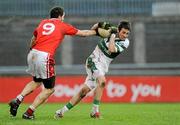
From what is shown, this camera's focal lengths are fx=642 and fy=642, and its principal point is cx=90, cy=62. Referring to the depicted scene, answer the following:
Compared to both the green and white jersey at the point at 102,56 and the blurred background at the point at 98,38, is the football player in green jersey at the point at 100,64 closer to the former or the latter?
the green and white jersey at the point at 102,56

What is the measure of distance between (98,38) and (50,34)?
38.3 ft

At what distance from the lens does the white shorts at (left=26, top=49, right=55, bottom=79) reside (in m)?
10.4

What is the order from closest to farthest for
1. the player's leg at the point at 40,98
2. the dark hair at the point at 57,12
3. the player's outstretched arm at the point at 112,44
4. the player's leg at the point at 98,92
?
the player's leg at the point at 40,98 → the dark hair at the point at 57,12 → the player's outstretched arm at the point at 112,44 → the player's leg at the point at 98,92

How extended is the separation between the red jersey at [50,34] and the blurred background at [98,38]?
10266 mm

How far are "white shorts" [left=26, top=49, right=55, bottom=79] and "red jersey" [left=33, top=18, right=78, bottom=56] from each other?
0.09 m

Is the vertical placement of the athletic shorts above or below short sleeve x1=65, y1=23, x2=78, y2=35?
below

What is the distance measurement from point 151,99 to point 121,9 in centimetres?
545

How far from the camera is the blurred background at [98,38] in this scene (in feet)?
71.5

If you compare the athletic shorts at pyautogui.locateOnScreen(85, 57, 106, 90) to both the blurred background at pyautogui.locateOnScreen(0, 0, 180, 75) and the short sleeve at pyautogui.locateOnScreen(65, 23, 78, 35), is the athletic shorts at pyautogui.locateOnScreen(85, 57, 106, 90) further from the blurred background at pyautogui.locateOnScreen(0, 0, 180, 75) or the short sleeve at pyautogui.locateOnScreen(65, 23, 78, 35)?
the blurred background at pyautogui.locateOnScreen(0, 0, 180, 75)

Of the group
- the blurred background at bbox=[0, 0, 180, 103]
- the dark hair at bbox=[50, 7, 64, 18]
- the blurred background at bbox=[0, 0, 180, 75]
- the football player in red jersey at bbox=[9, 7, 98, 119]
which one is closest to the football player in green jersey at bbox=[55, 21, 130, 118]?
the football player in red jersey at bbox=[9, 7, 98, 119]

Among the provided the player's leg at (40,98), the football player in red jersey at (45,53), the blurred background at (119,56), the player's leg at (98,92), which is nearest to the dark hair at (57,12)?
the football player in red jersey at (45,53)

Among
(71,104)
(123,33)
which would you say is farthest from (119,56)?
(71,104)

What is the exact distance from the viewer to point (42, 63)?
10406mm

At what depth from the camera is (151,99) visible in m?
19.3
